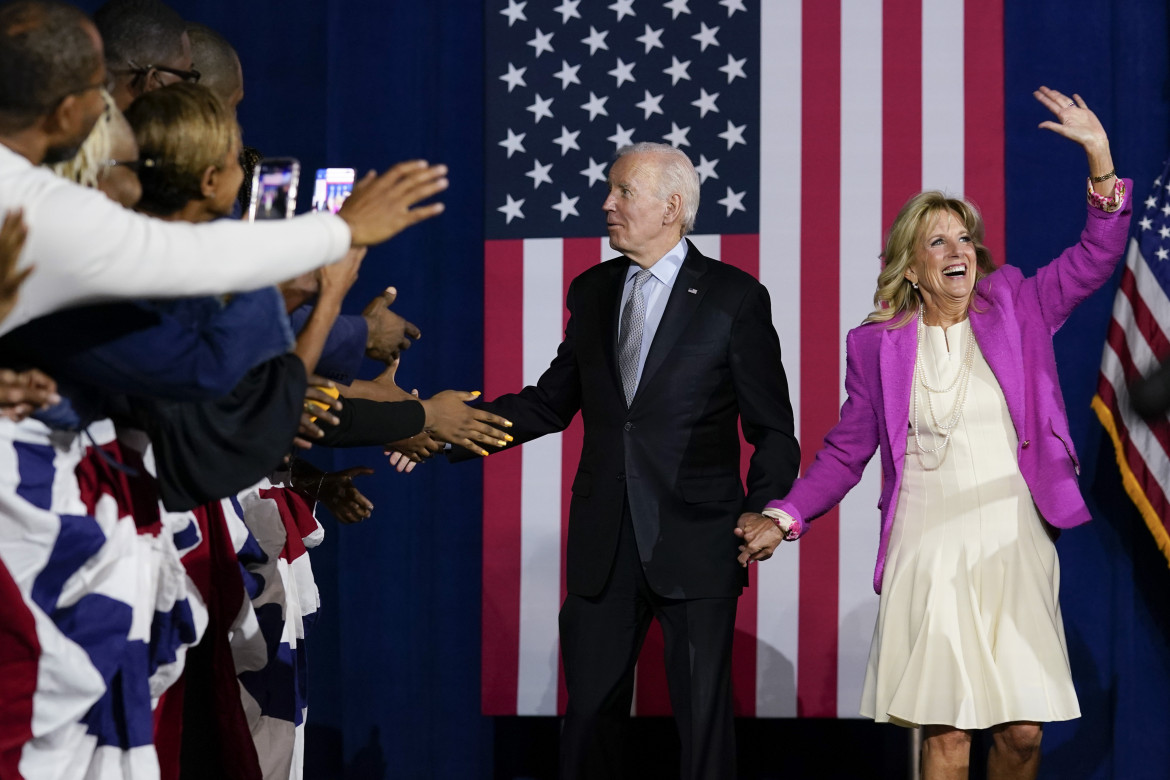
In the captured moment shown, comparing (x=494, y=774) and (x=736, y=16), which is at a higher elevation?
(x=736, y=16)

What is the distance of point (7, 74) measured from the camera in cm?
164

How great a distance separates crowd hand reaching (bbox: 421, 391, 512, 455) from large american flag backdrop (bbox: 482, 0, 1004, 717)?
1.12 metres

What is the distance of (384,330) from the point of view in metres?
2.55

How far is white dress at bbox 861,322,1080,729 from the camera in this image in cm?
284

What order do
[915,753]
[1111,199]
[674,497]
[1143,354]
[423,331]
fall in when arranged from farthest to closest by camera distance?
[423,331]
[1143,354]
[915,753]
[674,497]
[1111,199]

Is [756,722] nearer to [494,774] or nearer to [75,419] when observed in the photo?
[494,774]

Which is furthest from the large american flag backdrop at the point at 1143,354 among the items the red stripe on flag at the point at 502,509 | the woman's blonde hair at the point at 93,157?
the woman's blonde hair at the point at 93,157

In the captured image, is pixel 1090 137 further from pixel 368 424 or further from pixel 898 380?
pixel 368 424

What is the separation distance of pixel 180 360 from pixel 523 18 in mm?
2731

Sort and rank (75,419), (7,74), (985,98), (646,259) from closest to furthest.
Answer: (7,74) < (75,419) < (646,259) < (985,98)

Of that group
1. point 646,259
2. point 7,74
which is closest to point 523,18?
point 646,259

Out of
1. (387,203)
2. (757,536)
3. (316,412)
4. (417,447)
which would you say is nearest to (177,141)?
(387,203)

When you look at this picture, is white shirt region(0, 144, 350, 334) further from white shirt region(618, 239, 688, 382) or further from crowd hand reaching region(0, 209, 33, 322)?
white shirt region(618, 239, 688, 382)

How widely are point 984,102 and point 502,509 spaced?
2.02m
